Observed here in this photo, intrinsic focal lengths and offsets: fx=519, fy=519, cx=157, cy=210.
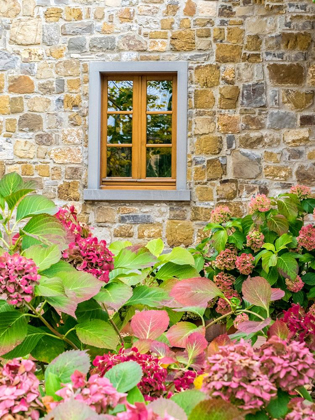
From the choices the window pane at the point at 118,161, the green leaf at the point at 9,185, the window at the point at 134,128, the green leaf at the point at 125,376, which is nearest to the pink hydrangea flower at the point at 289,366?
the green leaf at the point at 125,376

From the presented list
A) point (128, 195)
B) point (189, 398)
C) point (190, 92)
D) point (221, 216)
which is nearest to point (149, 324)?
point (189, 398)

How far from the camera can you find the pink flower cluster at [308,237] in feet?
4.63

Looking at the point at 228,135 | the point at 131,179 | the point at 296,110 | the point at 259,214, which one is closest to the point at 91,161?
the point at 131,179

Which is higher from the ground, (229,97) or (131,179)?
(229,97)

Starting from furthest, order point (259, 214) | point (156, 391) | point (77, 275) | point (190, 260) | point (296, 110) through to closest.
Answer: point (296, 110) → point (259, 214) → point (190, 260) → point (77, 275) → point (156, 391)

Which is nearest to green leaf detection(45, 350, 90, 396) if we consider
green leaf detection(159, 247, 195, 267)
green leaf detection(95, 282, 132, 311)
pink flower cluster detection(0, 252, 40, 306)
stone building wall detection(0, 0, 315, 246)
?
pink flower cluster detection(0, 252, 40, 306)

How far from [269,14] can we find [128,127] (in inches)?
69.7

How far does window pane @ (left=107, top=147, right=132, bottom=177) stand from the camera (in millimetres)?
5285

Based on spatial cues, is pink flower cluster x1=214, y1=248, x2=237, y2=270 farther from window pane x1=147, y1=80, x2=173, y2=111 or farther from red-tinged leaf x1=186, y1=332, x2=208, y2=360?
window pane x1=147, y1=80, x2=173, y2=111

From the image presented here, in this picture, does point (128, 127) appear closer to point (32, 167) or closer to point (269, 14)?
point (32, 167)

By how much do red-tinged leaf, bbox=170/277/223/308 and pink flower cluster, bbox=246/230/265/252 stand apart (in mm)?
675

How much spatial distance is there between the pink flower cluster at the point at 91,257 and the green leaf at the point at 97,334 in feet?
0.26

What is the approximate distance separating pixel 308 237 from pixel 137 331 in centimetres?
82

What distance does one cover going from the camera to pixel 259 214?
160 cm
